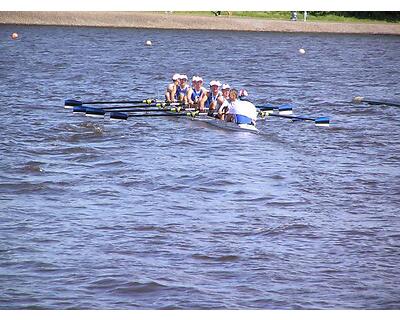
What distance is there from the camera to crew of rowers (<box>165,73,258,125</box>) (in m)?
17.9

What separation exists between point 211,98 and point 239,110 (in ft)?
5.22

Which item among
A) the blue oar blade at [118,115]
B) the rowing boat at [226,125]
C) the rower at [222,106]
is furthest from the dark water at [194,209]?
the rower at [222,106]

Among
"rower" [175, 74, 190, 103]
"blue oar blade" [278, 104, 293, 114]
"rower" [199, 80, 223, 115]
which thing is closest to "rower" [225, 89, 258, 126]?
"rower" [199, 80, 223, 115]

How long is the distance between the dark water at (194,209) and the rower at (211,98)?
53 centimetres

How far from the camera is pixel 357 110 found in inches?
958

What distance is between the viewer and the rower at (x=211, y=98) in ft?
62.8

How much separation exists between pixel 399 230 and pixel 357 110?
13448 mm

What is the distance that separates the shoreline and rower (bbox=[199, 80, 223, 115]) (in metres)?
35.5

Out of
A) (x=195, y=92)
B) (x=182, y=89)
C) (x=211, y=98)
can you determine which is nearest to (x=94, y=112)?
(x=182, y=89)

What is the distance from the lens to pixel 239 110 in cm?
1788

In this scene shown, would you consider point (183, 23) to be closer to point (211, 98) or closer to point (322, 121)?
point (211, 98)

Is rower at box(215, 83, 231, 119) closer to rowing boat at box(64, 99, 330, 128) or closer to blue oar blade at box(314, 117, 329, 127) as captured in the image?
A: rowing boat at box(64, 99, 330, 128)

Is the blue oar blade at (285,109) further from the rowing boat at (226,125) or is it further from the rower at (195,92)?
the rower at (195,92)
